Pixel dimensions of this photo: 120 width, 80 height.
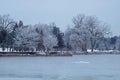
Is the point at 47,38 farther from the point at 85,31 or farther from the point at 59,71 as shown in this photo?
the point at 59,71

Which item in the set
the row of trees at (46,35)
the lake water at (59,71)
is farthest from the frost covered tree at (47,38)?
the lake water at (59,71)

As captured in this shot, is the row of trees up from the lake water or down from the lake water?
up

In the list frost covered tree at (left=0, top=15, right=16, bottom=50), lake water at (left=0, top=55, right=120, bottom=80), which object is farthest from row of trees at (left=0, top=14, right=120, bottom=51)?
lake water at (left=0, top=55, right=120, bottom=80)

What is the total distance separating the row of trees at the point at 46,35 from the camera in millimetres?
92938

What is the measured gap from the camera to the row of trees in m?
92.9

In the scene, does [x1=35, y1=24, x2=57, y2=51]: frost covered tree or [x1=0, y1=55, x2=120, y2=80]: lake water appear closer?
[x1=0, y1=55, x2=120, y2=80]: lake water

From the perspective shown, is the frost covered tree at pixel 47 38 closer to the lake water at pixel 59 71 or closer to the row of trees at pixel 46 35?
the row of trees at pixel 46 35

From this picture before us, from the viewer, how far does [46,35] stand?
321 ft

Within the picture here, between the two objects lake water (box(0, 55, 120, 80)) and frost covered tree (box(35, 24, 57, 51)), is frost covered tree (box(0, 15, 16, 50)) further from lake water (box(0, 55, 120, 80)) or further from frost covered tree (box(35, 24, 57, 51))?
lake water (box(0, 55, 120, 80))

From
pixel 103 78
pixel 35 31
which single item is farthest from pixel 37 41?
pixel 103 78

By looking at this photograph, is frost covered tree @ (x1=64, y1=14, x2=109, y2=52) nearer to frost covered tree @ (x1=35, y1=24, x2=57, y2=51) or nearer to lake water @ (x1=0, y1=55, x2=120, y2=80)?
frost covered tree @ (x1=35, y1=24, x2=57, y2=51)

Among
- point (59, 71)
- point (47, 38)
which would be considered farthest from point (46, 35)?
point (59, 71)

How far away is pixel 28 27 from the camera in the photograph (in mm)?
101188

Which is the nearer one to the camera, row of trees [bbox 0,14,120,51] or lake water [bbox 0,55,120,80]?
lake water [bbox 0,55,120,80]
